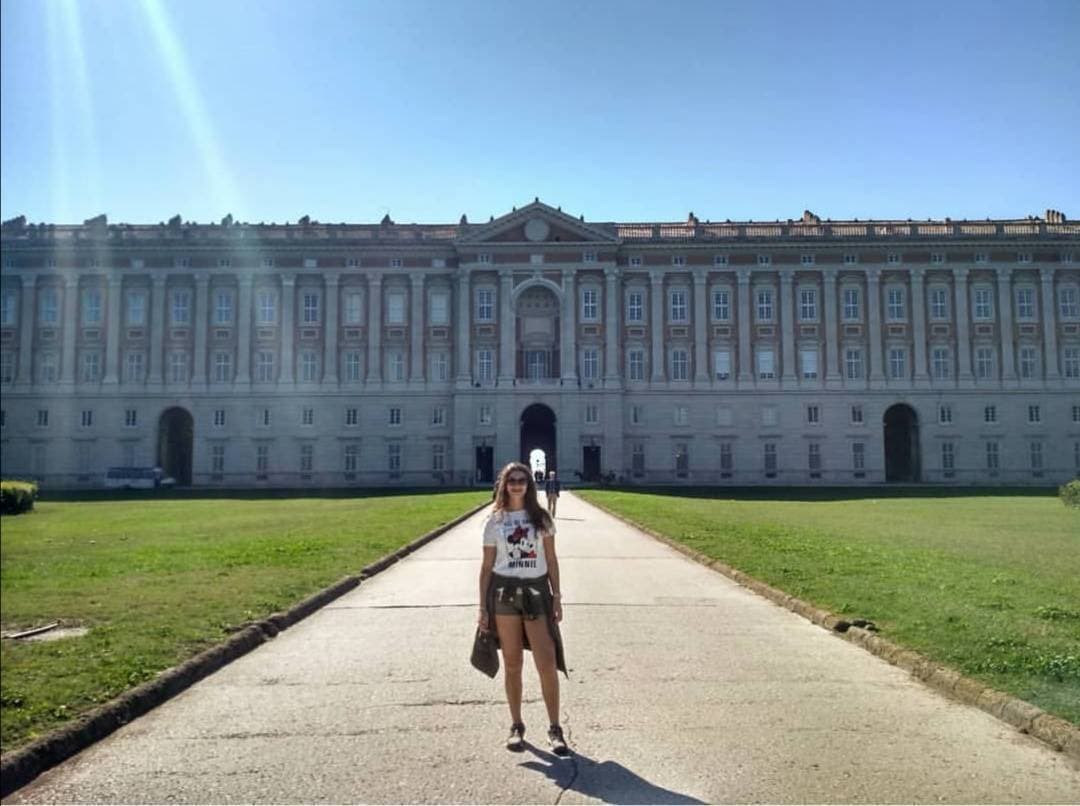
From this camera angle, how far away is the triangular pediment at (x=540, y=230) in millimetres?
70938

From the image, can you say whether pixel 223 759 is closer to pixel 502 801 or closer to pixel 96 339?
pixel 502 801

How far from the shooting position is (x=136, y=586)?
13.5 m

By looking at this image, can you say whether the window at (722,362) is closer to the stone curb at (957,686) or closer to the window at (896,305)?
the window at (896,305)

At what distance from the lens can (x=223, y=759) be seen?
643 cm

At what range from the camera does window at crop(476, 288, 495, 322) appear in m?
71.6

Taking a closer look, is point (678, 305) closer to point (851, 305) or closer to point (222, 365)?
point (851, 305)

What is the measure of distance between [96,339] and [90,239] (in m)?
8.40

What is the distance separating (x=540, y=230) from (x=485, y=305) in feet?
23.9

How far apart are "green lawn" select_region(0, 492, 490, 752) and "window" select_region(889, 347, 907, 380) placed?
A: 51.7 m

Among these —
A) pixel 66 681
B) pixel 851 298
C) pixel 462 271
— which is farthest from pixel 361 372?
pixel 66 681

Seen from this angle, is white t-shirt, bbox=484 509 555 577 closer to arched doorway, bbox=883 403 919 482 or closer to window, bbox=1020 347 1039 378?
arched doorway, bbox=883 403 919 482

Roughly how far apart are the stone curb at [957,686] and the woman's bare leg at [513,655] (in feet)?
13.2

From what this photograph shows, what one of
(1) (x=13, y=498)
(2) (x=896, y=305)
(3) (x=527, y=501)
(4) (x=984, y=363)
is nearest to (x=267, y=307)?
(2) (x=896, y=305)

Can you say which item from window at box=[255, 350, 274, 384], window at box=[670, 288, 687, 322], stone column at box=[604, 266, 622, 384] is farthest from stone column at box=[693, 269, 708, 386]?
window at box=[255, 350, 274, 384]
